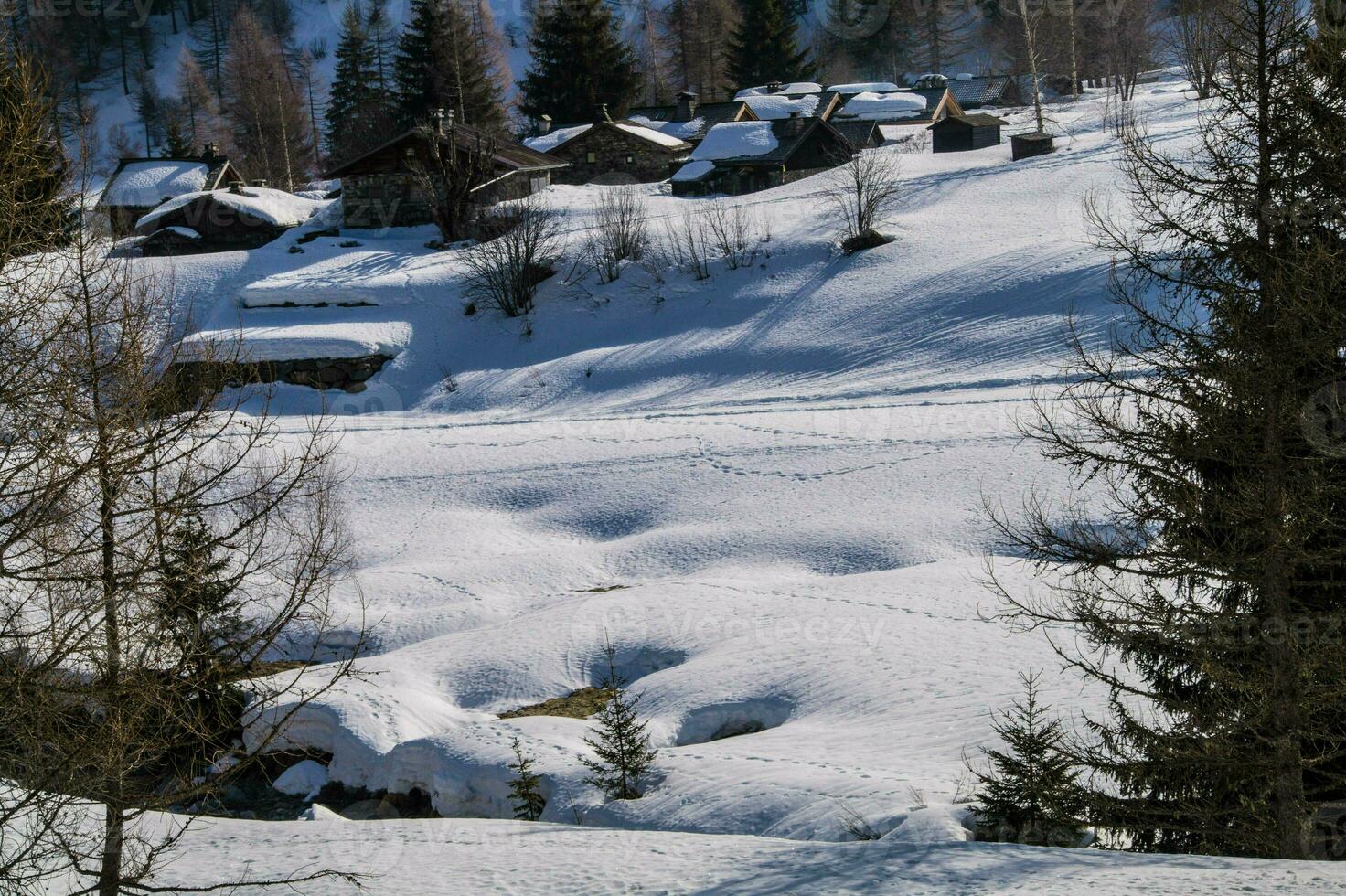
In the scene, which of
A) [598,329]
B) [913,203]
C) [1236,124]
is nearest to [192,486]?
[1236,124]

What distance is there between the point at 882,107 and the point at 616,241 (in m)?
28.1

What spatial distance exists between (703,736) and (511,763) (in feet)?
7.39

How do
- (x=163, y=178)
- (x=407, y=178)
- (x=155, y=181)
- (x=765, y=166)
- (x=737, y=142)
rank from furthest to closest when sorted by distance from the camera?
(x=163, y=178) → (x=155, y=181) → (x=737, y=142) → (x=765, y=166) → (x=407, y=178)

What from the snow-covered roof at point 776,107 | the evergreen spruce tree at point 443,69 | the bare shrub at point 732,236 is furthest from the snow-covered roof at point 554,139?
the bare shrub at point 732,236

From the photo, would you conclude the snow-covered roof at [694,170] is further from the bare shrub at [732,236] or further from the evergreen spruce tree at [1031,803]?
the evergreen spruce tree at [1031,803]

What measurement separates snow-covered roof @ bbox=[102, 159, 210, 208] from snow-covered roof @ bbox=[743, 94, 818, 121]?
84.2 feet

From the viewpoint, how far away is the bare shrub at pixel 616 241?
36.1m

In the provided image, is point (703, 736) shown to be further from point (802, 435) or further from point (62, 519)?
point (802, 435)

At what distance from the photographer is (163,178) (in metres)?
50.1

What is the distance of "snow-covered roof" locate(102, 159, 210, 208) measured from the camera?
4916 centimetres

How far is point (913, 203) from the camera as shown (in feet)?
125

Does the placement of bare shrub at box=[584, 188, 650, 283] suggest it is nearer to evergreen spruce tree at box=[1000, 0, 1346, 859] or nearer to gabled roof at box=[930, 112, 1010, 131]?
gabled roof at box=[930, 112, 1010, 131]

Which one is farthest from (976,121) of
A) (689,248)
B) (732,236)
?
(689,248)

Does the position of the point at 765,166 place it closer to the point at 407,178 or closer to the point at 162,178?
the point at 407,178
